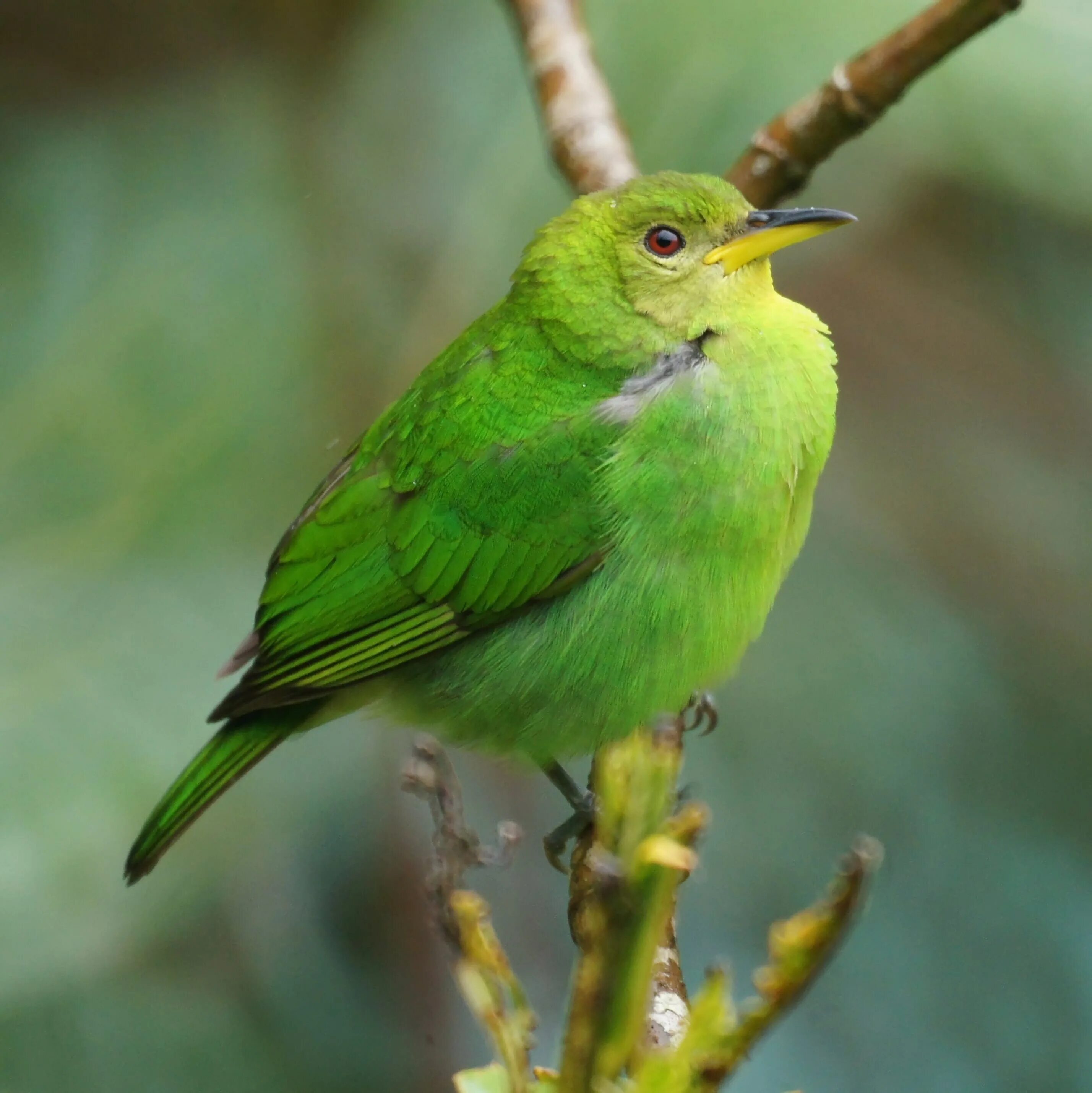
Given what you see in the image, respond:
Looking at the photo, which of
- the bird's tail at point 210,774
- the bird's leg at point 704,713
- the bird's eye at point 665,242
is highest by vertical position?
the bird's eye at point 665,242

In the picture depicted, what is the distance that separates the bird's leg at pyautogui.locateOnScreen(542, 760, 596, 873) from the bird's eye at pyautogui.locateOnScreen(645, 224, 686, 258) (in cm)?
99

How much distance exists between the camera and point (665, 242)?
8.14 ft

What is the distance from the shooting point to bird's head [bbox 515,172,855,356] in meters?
2.44

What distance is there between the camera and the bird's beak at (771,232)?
241cm

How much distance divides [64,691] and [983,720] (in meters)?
2.07

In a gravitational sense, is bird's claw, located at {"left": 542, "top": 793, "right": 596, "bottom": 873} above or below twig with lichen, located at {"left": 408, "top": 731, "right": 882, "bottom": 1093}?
below

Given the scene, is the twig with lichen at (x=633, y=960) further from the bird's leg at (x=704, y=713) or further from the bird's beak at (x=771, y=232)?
the bird's leg at (x=704, y=713)

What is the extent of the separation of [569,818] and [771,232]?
3.97 feet

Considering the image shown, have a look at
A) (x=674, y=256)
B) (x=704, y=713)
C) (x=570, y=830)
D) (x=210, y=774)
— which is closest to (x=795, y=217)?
(x=674, y=256)

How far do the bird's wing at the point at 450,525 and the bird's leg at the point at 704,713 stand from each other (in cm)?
55

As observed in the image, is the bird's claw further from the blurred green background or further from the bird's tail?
the bird's tail

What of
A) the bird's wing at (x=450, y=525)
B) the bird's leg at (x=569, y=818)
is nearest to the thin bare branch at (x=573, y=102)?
the bird's wing at (x=450, y=525)

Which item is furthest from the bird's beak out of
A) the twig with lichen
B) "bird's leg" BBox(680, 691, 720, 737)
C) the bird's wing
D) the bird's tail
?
the twig with lichen

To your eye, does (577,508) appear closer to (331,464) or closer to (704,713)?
(704,713)
